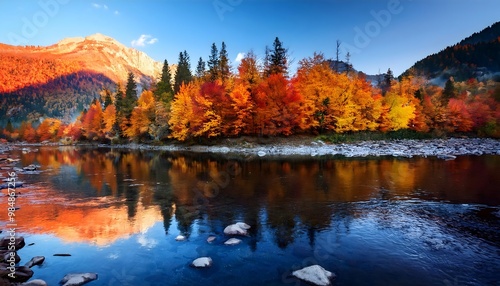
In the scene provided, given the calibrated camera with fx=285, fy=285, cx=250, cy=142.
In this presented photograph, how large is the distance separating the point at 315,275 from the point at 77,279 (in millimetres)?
6322

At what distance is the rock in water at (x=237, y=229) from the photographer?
11078 millimetres

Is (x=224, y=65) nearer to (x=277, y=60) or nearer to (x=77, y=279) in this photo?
(x=277, y=60)

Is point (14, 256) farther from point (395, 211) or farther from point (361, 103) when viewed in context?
point (361, 103)

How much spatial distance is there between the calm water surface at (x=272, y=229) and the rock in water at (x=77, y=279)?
283 millimetres

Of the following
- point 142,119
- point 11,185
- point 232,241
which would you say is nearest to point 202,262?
point 232,241

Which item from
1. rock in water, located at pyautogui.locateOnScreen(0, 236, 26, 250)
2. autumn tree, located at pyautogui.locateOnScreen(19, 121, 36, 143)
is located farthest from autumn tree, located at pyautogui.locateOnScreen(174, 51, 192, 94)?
autumn tree, located at pyautogui.locateOnScreen(19, 121, 36, 143)

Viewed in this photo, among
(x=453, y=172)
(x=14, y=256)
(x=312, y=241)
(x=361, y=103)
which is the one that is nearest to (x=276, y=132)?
(x=361, y=103)

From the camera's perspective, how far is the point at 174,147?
57.5 m

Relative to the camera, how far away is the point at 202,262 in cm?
854

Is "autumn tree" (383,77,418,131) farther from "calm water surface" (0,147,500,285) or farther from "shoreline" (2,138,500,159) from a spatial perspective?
"calm water surface" (0,147,500,285)

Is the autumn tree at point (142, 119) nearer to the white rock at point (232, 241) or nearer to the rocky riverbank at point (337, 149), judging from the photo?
the rocky riverbank at point (337, 149)

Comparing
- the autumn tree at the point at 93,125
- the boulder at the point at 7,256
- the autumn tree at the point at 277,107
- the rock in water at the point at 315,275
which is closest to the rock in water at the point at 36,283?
the boulder at the point at 7,256

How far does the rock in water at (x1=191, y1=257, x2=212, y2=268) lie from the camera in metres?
8.43

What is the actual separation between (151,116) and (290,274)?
6266 centimetres
